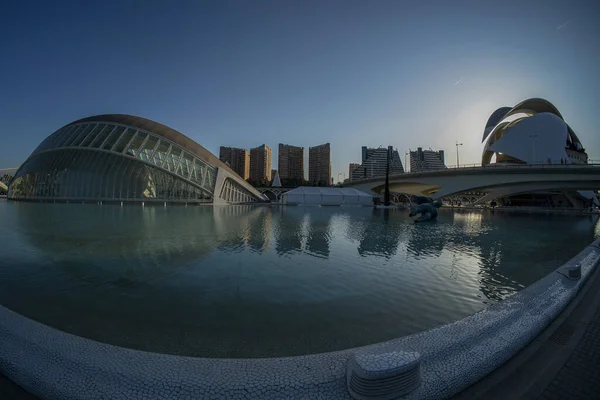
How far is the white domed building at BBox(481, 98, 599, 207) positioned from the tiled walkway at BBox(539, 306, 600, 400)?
56992mm

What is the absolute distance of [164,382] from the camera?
208 centimetres

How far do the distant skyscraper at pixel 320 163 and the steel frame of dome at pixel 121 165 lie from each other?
82.0 m

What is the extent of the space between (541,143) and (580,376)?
6375 cm

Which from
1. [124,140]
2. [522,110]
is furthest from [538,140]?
[124,140]

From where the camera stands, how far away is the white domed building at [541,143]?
163ft

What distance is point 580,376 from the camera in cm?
247

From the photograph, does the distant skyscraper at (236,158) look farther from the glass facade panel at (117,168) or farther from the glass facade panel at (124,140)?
the glass facade panel at (124,140)

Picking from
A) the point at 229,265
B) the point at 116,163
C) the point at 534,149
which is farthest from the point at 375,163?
the point at 229,265

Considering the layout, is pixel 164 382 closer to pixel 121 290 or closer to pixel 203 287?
pixel 203 287

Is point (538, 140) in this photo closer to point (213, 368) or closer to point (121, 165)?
point (213, 368)

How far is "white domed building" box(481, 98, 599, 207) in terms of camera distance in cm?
4962

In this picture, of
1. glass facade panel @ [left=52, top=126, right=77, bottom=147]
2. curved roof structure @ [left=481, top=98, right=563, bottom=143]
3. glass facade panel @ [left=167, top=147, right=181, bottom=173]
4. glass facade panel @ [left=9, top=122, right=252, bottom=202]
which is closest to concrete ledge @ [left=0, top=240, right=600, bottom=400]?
glass facade panel @ [left=167, top=147, right=181, bottom=173]

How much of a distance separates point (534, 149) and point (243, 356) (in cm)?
6432

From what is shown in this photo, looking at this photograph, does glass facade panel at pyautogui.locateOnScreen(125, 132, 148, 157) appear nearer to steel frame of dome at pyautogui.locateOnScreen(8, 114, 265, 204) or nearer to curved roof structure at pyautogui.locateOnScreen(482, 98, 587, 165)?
steel frame of dome at pyautogui.locateOnScreen(8, 114, 265, 204)
